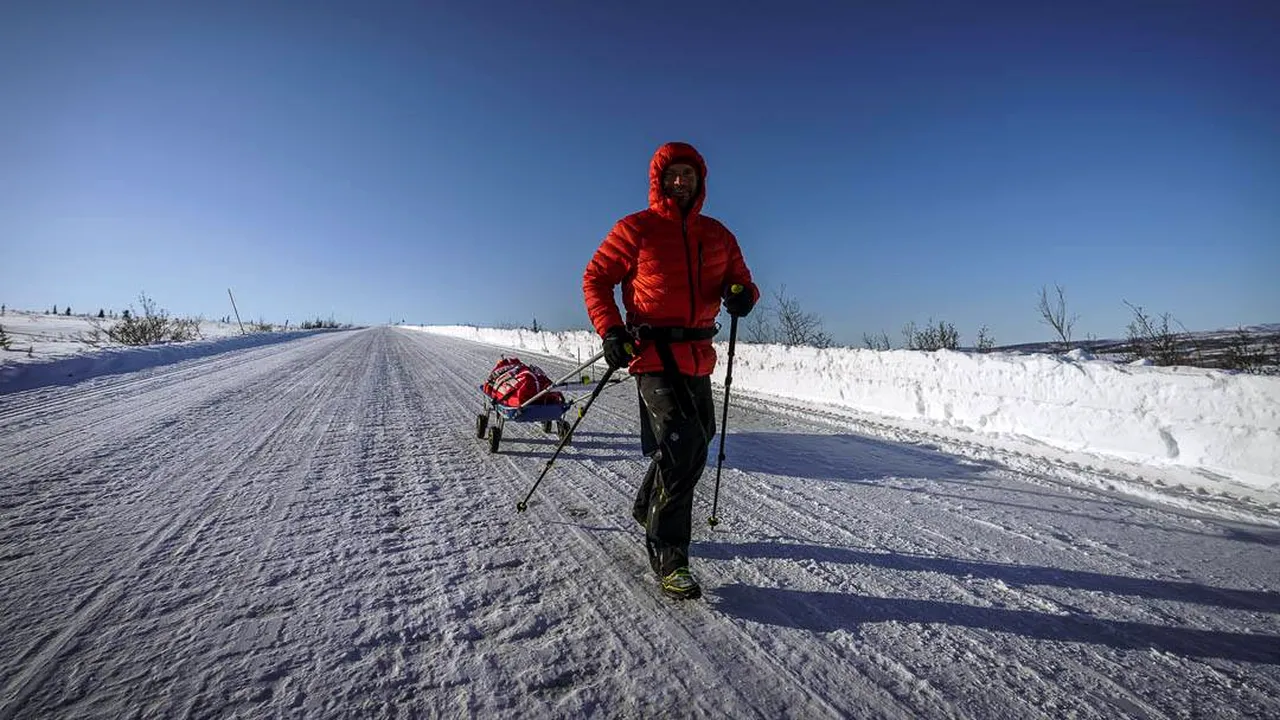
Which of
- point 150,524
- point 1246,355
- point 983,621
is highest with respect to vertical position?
point 1246,355

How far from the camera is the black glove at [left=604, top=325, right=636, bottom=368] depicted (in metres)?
2.56

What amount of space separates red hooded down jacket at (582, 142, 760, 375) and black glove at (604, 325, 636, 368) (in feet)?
0.16

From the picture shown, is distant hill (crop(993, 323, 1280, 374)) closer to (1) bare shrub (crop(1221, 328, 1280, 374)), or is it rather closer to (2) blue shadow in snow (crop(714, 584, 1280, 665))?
(1) bare shrub (crop(1221, 328, 1280, 374))

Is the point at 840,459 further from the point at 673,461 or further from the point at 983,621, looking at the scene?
the point at 673,461

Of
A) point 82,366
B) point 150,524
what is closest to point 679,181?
point 150,524

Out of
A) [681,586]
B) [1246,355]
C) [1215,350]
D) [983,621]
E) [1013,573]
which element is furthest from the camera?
[1215,350]

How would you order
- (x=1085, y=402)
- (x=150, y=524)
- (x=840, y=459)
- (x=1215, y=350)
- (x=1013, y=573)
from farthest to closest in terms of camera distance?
(x=1215, y=350)
(x=1085, y=402)
(x=840, y=459)
(x=150, y=524)
(x=1013, y=573)

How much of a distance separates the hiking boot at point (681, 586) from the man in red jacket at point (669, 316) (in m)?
0.01

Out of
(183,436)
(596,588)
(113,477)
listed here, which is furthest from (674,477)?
(183,436)

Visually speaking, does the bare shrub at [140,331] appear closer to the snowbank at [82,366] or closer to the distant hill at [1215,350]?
the snowbank at [82,366]

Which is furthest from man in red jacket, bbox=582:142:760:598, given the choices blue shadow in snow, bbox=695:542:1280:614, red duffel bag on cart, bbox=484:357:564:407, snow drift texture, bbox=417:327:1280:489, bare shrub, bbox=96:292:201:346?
bare shrub, bbox=96:292:201:346

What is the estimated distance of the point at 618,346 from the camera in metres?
2.57

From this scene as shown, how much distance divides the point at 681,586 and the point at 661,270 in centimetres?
159

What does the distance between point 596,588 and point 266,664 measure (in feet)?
4.38
